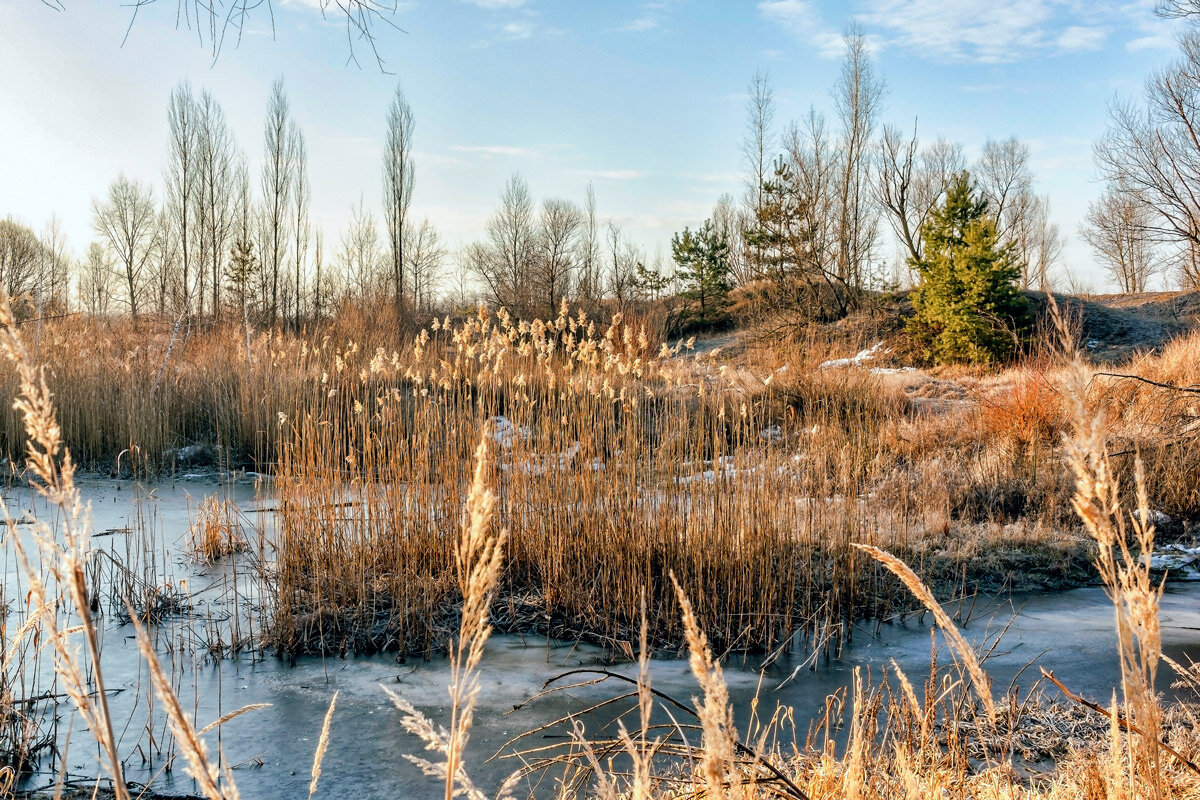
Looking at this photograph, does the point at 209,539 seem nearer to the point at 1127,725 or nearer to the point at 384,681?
the point at 384,681

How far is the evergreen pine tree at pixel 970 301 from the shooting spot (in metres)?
14.9

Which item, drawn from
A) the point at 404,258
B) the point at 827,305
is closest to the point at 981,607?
the point at 827,305

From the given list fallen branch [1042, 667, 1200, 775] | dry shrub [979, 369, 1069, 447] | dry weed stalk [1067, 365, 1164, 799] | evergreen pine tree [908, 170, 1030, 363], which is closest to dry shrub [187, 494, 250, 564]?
fallen branch [1042, 667, 1200, 775]

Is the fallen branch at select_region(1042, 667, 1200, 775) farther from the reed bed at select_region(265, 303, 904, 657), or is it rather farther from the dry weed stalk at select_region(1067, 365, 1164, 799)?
the reed bed at select_region(265, 303, 904, 657)

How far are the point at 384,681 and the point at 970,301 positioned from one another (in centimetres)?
1404

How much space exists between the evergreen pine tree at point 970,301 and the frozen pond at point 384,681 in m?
10.7

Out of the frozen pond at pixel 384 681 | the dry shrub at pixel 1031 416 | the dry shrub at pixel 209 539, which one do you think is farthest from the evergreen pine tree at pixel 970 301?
the dry shrub at pixel 209 539

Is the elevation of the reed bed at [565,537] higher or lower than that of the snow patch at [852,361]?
lower

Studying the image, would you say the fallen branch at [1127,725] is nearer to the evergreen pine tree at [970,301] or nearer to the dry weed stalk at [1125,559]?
the dry weed stalk at [1125,559]

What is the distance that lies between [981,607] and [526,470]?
2901 mm

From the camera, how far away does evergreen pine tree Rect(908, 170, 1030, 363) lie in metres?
14.9

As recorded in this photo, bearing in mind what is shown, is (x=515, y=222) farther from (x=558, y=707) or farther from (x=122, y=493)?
(x=558, y=707)

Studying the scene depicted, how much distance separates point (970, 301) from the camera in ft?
49.0

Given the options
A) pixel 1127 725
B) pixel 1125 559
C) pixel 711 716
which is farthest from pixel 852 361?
pixel 711 716
